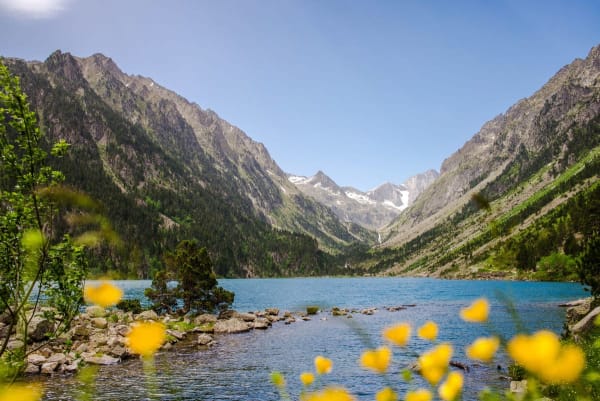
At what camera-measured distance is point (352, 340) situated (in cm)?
4734

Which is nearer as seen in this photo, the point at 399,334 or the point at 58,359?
the point at 399,334

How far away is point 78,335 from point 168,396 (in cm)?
2214

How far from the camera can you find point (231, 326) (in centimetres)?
5494

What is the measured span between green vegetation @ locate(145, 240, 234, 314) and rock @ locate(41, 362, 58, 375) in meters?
30.0

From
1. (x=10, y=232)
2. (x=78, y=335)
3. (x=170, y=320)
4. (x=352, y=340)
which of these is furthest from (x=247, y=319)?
(x=10, y=232)

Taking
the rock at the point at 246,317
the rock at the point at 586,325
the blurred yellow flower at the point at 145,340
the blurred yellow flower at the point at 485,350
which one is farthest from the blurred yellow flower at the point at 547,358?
the rock at the point at 246,317

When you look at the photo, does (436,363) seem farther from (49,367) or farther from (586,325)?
(49,367)

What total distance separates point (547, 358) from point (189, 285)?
6604cm

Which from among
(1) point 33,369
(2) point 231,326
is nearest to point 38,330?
(1) point 33,369

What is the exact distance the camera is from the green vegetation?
6300cm

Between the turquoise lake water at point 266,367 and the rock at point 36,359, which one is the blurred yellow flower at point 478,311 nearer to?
the turquoise lake water at point 266,367

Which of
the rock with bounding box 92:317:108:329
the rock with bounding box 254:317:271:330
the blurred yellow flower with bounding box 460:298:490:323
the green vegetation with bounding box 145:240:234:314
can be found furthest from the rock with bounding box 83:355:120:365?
the blurred yellow flower with bounding box 460:298:490:323

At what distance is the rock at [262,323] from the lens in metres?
57.1

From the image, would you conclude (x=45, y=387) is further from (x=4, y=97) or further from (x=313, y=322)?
(x=313, y=322)
